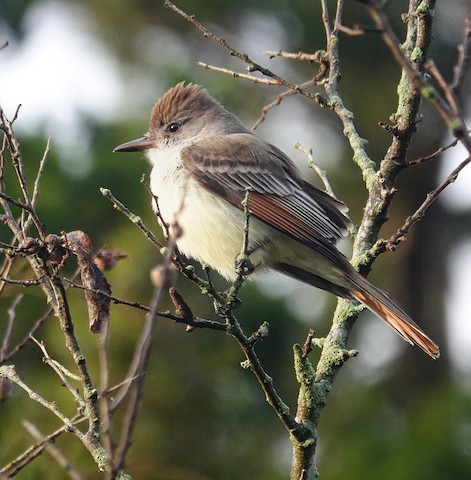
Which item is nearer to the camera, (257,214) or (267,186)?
(257,214)

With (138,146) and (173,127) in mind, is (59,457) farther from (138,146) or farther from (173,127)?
(173,127)

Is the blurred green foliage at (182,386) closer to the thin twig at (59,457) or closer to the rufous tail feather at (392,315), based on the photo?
the rufous tail feather at (392,315)

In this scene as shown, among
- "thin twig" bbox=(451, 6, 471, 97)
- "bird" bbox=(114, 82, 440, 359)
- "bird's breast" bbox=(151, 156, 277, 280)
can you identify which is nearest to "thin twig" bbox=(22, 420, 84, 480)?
"thin twig" bbox=(451, 6, 471, 97)

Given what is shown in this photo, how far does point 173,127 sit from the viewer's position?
617cm

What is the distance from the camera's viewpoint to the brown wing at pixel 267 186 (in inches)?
205

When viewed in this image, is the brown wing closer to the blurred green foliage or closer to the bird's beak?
the bird's beak

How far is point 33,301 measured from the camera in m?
6.60

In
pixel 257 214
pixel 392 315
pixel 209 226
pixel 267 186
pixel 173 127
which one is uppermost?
pixel 173 127

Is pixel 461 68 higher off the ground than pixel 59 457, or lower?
higher

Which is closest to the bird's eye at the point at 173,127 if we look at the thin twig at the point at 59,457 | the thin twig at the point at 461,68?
the thin twig at the point at 461,68

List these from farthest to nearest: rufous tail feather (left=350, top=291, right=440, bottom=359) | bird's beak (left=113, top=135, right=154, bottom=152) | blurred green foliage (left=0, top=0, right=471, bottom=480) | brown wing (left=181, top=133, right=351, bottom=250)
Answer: blurred green foliage (left=0, top=0, right=471, bottom=480), bird's beak (left=113, top=135, right=154, bottom=152), brown wing (left=181, top=133, right=351, bottom=250), rufous tail feather (left=350, top=291, right=440, bottom=359)

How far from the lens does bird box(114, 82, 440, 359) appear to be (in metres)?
4.90

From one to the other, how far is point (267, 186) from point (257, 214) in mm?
471

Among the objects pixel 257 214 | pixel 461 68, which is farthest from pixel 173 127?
pixel 461 68
